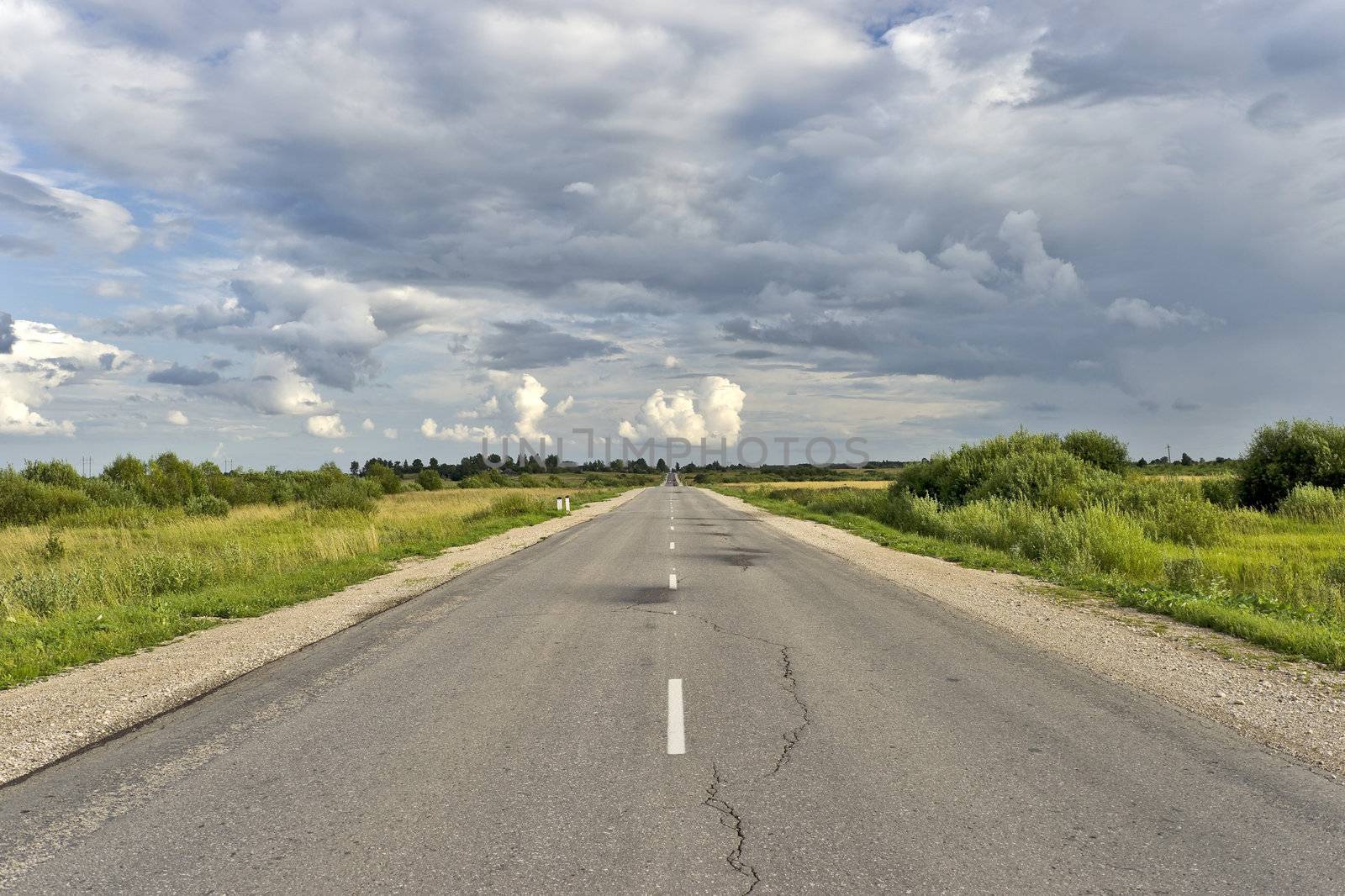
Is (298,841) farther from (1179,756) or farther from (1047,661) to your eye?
(1047,661)

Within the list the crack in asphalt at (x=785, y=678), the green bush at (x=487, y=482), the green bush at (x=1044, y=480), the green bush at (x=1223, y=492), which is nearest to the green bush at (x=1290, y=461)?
the green bush at (x=1223, y=492)

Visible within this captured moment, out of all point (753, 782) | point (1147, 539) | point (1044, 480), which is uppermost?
point (1044, 480)

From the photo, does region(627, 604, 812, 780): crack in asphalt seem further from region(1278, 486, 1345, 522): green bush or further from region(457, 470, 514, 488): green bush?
region(457, 470, 514, 488): green bush

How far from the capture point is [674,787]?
16.6 ft

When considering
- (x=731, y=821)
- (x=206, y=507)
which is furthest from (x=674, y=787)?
(x=206, y=507)

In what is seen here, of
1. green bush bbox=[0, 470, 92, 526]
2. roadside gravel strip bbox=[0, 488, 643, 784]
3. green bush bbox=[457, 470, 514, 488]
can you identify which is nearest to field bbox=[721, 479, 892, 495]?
green bush bbox=[457, 470, 514, 488]

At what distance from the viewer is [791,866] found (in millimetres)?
4012

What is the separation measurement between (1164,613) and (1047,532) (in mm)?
8217

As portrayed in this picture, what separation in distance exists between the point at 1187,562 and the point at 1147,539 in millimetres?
3433

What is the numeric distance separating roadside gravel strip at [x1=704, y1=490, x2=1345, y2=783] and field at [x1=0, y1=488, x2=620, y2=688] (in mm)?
10477

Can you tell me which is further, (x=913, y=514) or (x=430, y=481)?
(x=430, y=481)

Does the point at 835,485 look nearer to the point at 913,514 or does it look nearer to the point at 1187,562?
the point at 913,514

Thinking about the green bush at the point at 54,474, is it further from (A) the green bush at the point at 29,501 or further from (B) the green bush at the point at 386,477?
(B) the green bush at the point at 386,477

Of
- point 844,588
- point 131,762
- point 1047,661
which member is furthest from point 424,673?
point 844,588
